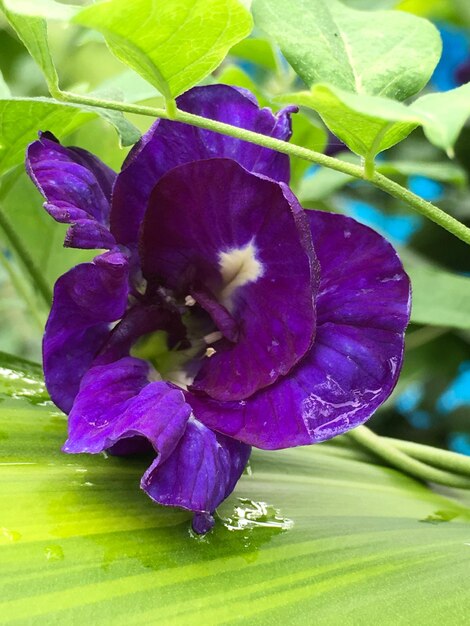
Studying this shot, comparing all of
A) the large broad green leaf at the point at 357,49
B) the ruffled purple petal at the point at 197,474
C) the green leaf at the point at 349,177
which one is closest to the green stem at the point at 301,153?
the large broad green leaf at the point at 357,49

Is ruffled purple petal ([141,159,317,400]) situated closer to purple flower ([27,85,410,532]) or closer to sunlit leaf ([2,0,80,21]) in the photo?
purple flower ([27,85,410,532])

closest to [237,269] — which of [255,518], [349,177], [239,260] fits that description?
[239,260]

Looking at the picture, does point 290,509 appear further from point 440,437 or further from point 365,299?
point 440,437

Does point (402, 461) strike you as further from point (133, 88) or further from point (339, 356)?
→ point (133, 88)

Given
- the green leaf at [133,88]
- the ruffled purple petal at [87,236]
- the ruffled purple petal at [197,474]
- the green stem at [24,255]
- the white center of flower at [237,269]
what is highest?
the green leaf at [133,88]

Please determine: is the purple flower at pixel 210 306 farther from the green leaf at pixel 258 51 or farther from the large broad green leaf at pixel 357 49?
the green leaf at pixel 258 51

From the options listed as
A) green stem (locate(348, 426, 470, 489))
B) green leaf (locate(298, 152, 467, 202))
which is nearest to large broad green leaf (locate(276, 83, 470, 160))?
green stem (locate(348, 426, 470, 489))
